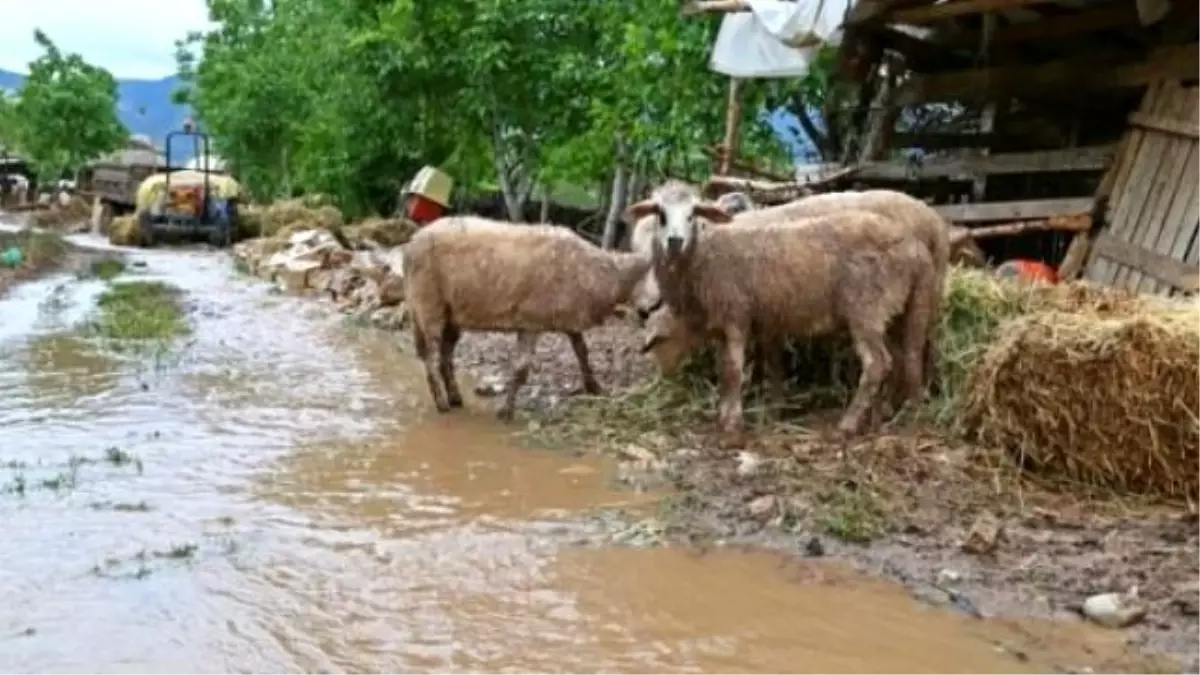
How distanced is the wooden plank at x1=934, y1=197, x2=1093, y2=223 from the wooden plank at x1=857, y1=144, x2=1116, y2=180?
0.92ft

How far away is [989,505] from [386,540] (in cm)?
281

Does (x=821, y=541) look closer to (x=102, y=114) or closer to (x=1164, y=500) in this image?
(x=1164, y=500)

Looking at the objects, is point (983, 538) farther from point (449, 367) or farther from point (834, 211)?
point (449, 367)

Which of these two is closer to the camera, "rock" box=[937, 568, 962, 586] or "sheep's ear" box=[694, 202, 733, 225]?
"rock" box=[937, 568, 962, 586]

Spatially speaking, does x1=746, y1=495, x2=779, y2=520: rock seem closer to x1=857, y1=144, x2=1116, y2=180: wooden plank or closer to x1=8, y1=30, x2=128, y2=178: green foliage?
x1=857, y1=144, x2=1116, y2=180: wooden plank

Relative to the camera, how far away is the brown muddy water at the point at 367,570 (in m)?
4.32

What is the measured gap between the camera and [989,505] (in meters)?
5.81

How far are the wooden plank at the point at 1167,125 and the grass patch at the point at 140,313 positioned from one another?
869 cm

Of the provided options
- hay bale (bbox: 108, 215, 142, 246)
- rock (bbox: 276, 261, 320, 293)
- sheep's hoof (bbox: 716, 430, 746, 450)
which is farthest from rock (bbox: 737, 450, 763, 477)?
hay bale (bbox: 108, 215, 142, 246)

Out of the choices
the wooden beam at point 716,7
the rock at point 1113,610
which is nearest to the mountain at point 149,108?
the wooden beam at point 716,7

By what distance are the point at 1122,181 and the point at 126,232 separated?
2206 centimetres

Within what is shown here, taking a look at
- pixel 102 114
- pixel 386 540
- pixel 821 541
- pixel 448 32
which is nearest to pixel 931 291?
pixel 821 541

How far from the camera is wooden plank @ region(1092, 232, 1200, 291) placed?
816 centimetres

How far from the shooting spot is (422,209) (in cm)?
2122
